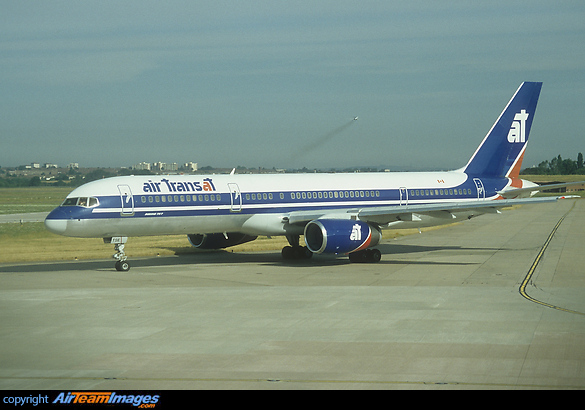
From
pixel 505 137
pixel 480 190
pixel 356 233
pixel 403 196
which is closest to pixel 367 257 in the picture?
pixel 356 233

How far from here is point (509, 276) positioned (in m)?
27.5

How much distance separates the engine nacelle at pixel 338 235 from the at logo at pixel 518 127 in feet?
44.7

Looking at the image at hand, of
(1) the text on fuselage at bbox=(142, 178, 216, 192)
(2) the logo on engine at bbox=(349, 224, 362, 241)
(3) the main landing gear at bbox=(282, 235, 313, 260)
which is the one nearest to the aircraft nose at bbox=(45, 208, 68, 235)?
(1) the text on fuselage at bbox=(142, 178, 216, 192)

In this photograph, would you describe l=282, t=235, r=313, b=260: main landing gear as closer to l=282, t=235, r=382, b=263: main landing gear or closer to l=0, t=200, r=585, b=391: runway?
l=282, t=235, r=382, b=263: main landing gear

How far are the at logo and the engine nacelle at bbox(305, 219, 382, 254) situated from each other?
44.7ft

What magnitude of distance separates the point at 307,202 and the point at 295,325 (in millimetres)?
16672

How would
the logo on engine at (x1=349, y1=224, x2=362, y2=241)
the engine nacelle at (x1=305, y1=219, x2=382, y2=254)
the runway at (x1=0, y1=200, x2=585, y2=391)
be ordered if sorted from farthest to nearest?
1. the logo on engine at (x1=349, y1=224, x2=362, y2=241)
2. the engine nacelle at (x1=305, y1=219, x2=382, y2=254)
3. the runway at (x1=0, y1=200, x2=585, y2=391)

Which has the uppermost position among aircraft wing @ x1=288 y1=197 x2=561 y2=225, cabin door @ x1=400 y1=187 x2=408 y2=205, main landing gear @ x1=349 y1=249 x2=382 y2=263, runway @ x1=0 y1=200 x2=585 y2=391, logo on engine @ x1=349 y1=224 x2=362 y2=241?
cabin door @ x1=400 y1=187 x2=408 y2=205

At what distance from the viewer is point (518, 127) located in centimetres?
4053

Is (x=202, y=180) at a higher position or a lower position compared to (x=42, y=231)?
higher

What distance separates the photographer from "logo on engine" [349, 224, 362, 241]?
1224 inches
